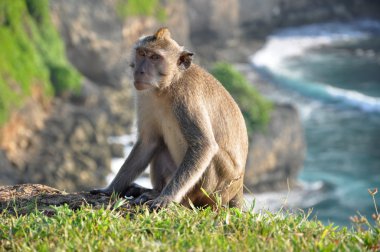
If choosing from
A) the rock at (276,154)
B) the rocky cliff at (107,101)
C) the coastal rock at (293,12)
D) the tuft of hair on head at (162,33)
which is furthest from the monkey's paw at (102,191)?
the coastal rock at (293,12)

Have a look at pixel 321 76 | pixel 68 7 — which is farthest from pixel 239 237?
pixel 321 76

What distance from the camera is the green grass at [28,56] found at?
27.7 metres

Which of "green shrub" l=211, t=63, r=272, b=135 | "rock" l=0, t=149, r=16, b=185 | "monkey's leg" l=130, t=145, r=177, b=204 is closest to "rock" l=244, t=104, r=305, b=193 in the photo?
"green shrub" l=211, t=63, r=272, b=135

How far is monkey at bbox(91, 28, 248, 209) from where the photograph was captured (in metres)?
7.84

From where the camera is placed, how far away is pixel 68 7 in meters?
36.5

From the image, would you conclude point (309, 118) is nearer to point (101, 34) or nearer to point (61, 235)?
point (101, 34)

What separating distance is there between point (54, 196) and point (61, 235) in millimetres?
1597

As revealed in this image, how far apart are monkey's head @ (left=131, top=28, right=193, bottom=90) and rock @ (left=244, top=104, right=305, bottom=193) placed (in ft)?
71.1

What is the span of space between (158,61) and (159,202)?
1.62 meters

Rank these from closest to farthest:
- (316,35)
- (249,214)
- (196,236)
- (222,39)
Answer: (196,236)
(249,214)
(222,39)
(316,35)

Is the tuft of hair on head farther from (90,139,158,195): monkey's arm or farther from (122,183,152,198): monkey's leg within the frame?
(122,183,152,198): monkey's leg

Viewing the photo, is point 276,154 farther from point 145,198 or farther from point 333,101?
point 145,198

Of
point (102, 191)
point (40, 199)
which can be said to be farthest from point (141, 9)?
point (40, 199)

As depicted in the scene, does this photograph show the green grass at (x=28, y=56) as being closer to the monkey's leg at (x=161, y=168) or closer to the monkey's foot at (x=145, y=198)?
the monkey's leg at (x=161, y=168)
